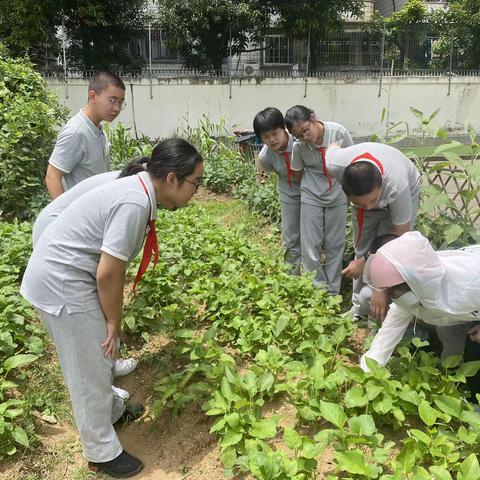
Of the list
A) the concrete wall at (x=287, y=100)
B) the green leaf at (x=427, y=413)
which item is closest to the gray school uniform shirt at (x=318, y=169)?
the green leaf at (x=427, y=413)

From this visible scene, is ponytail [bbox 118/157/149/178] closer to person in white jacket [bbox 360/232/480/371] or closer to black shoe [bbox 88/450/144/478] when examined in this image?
person in white jacket [bbox 360/232/480/371]

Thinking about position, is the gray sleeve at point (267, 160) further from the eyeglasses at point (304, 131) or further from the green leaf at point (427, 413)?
the green leaf at point (427, 413)

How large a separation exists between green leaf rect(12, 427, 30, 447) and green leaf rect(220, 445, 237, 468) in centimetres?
90

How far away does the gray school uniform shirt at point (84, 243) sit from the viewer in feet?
6.56

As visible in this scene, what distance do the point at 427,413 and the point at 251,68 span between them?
48.9 ft

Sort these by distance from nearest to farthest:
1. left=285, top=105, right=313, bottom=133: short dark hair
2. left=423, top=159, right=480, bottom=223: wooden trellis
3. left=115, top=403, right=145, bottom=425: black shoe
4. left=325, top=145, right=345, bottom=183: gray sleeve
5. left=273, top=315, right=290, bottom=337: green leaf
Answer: left=115, top=403, right=145, bottom=425: black shoe
left=273, top=315, right=290, bottom=337: green leaf
left=325, top=145, right=345, bottom=183: gray sleeve
left=285, top=105, right=313, bottom=133: short dark hair
left=423, top=159, right=480, bottom=223: wooden trellis

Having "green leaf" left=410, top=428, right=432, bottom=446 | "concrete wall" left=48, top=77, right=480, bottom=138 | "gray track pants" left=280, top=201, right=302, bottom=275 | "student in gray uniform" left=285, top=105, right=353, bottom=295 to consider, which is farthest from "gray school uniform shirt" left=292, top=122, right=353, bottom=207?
"concrete wall" left=48, top=77, right=480, bottom=138

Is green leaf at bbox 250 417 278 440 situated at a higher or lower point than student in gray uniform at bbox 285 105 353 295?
lower

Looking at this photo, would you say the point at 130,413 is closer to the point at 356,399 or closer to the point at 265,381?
the point at 265,381

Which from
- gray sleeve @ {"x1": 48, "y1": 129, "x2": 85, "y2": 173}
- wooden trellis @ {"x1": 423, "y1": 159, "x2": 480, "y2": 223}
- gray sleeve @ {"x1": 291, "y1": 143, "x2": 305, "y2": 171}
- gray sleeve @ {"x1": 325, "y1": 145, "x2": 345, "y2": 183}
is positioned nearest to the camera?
gray sleeve @ {"x1": 48, "y1": 129, "x2": 85, "y2": 173}

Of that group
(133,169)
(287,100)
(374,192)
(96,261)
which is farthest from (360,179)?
(287,100)

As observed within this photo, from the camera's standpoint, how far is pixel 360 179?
2.76 metres

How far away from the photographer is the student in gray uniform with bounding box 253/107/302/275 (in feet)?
12.0

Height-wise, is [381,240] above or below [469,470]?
above
